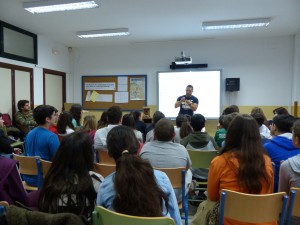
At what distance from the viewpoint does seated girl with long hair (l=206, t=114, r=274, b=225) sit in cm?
160

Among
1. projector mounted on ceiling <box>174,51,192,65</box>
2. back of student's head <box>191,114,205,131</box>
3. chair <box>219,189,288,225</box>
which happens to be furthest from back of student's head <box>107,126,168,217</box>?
projector mounted on ceiling <box>174,51,192,65</box>

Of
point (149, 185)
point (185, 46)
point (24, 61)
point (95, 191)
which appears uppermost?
point (185, 46)

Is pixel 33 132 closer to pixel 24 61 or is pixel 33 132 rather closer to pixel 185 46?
pixel 24 61

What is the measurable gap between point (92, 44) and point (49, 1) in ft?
10.8

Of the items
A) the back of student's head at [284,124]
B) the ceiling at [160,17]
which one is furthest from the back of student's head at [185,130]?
the ceiling at [160,17]

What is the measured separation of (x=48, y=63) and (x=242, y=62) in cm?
496

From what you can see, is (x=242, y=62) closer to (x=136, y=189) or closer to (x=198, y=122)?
(x=198, y=122)

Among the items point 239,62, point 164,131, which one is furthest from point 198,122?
point 239,62

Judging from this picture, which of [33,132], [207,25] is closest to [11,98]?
[33,132]

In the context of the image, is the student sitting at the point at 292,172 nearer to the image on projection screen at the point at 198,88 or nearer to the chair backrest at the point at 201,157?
the chair backrest at the point at 201,157

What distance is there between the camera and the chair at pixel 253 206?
146 cm

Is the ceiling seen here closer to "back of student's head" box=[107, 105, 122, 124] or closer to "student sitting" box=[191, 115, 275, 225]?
"back of student's head" box=[107, 105, 122, 124]

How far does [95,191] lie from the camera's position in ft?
4.71

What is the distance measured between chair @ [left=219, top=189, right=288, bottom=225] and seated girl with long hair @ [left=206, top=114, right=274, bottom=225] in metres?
0.13
